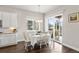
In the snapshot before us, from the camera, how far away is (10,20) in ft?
17.2

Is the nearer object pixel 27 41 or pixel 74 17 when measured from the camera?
pixel 74 17

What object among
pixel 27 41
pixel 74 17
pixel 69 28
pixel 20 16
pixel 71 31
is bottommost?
pixel 27 41

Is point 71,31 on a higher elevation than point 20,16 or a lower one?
lower

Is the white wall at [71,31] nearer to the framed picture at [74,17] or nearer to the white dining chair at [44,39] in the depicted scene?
the framed picture at [74,17]

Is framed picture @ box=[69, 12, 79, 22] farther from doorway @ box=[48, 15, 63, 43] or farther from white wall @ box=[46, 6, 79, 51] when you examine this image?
doorway @ box=[48, 15, 63, 43]

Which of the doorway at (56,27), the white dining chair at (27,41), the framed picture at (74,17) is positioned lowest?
the white dining chair at (27,41)

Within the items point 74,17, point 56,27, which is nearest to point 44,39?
point 56,27

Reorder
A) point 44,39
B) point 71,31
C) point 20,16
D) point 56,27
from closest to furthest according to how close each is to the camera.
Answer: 1. point 71,31
2. point 44,39
3. point 20,16
4. point 56,27

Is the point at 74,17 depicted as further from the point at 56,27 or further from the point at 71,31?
the point at 56,27

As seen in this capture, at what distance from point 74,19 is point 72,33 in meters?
0.66

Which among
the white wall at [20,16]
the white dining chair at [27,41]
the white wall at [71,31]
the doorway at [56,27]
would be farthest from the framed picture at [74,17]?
the white dining chair at [27,41]

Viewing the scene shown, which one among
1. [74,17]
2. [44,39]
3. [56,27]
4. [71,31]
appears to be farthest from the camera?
[56,27]
